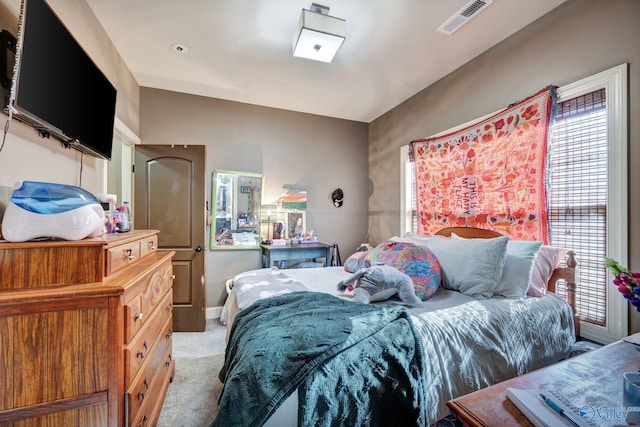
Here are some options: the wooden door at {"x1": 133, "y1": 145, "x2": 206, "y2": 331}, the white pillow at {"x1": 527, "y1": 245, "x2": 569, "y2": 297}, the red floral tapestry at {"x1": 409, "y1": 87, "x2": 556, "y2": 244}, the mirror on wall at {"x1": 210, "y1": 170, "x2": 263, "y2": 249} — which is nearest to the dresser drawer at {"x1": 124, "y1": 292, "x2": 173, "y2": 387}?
the wooden door at {"x1": 133, "y1": 145, "x2": 206, "y2": 331}

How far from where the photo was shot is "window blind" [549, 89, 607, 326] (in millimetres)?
1785

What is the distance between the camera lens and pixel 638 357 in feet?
3.80

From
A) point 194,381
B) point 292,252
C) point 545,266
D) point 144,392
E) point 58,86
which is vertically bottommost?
point 194,381

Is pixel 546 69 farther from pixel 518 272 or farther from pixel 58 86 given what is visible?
pixel 58 86

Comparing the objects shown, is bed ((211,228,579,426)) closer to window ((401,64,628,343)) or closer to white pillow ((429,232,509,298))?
white pillow ((429,232,509,298))

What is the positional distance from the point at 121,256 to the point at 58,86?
0.95 meters

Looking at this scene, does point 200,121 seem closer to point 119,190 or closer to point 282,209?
point 119,190

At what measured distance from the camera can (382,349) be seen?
3.88 ft

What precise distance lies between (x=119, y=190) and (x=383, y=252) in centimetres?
302

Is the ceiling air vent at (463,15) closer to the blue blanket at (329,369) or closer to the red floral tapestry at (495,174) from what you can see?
the red floral tapestry at (495,174)

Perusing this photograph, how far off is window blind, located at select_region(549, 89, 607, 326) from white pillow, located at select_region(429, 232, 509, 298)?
52 cm

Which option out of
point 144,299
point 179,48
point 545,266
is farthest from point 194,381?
point 179,48

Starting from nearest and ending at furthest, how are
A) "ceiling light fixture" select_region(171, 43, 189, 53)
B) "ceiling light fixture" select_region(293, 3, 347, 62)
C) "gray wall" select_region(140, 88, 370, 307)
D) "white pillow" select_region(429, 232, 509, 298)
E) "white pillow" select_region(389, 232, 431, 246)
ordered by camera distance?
"white pillow" select_region(429, 232, 509, 298) → "ceiling light fixture" select_region(293, 3, 347, 62) → "ceiling light fixture" select_region(171, 43, 189, 53) → "white pillow" select_region(389, 232, 431, 246) → "gray wall" select_region(140, 88, 370, 307)

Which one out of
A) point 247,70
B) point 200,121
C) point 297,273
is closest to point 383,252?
point 297,273
